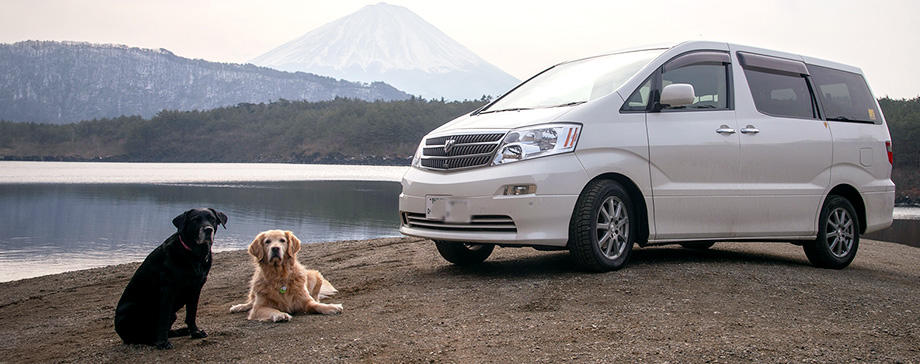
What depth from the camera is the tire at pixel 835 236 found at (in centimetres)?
853

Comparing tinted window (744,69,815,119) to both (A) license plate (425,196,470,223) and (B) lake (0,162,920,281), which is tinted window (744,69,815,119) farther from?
(B) lake (0,162,920,281)

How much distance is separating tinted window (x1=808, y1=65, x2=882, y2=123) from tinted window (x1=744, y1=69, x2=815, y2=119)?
0.91 feet

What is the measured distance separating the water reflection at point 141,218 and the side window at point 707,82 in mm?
17157

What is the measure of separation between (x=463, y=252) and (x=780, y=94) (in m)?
3.85

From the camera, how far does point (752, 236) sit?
7.91 meters

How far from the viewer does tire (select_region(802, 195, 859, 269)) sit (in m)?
8.53

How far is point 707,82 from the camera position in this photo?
7.87 meters

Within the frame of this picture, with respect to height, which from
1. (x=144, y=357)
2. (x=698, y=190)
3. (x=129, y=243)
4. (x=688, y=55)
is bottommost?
(x=129, y=243)

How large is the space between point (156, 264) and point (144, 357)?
672mm

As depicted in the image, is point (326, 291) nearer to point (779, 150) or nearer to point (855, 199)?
point (779, 150)

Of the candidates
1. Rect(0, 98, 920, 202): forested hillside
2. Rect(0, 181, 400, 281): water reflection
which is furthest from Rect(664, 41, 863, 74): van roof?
Rect(0, 98, 920, 202): forested hillside

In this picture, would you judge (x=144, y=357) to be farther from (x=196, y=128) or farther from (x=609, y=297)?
(x=196, y=128)

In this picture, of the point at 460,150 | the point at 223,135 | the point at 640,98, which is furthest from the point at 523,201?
the point at 223,135

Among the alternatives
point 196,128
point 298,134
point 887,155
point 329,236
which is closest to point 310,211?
point 329,236
